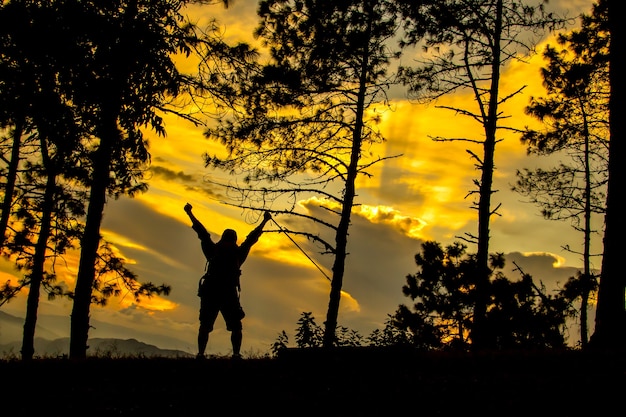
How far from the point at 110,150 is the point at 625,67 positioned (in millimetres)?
10759

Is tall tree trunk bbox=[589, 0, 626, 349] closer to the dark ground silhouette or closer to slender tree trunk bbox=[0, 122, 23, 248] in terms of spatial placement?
the dark ground silhouette

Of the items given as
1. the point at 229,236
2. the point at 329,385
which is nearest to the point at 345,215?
the point at 229,236

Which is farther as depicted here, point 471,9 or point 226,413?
point 471,9

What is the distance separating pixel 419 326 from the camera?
1998 centimetres

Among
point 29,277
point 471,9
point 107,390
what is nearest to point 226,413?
point 107,390

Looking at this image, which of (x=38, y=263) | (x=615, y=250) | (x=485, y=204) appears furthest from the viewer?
(x=38, y=263)

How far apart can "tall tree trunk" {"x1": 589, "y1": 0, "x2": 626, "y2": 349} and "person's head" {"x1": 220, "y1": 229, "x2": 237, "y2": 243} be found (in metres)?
6.70

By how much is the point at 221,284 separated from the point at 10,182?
12.9 metres

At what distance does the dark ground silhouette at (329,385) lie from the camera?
5914 mm

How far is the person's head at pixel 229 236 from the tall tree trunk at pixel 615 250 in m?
6.70

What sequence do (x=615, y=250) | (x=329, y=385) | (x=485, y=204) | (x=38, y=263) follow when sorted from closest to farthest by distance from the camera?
(x=329, y=385) → (x=615, y=250) → (x=485, y=204) → (x=38, y=263)

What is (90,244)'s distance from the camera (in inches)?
484

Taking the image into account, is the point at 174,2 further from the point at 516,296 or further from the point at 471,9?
the point at 516,296

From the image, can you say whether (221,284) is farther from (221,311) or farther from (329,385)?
(329,385)
